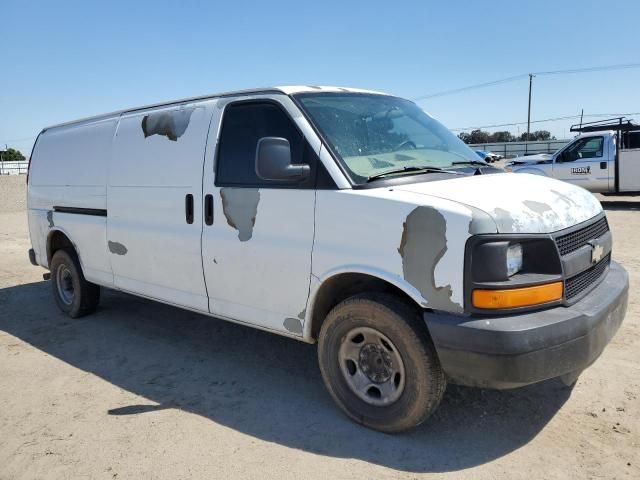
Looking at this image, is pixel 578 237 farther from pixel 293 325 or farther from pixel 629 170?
pixel 629 170

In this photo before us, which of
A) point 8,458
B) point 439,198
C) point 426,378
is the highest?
point 439,198

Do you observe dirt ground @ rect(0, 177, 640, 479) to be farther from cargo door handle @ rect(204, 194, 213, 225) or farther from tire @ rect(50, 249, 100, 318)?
cargo door handle @ rect(204, 194, 213, 225)

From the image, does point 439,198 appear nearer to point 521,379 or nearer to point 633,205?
point 521,379

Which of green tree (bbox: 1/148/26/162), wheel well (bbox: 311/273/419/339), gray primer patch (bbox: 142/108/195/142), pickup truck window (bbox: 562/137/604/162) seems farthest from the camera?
green tree (bbox: 1/148/26/162)

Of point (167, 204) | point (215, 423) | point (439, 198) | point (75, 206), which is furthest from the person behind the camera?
point (75, 206)

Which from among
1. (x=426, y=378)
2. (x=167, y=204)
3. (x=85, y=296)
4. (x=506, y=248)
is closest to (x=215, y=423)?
(x=426, y=378)

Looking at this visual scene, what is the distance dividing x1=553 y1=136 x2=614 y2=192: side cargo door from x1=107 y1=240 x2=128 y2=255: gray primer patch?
42.8 feet

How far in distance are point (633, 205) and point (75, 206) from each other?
47.7ft

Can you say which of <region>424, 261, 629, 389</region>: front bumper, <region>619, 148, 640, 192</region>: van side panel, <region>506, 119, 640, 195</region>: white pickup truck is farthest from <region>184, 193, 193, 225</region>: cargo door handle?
<region>619, 148, 640, 192</region>: van side panel

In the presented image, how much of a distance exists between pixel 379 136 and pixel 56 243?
434cm

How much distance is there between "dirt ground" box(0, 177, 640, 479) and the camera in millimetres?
3029

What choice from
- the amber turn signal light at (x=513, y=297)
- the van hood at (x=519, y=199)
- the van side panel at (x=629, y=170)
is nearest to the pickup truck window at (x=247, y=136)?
the van hood at (x=519, y=199)

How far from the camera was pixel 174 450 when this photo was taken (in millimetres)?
3246

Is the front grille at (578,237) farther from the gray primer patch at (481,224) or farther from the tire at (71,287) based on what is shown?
the tire at (71,287)
